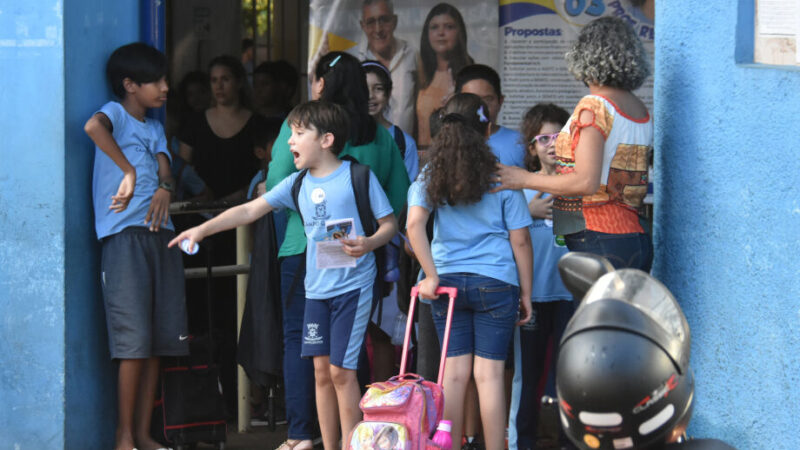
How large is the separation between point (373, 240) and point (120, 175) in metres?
1.32

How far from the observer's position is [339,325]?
4.80m

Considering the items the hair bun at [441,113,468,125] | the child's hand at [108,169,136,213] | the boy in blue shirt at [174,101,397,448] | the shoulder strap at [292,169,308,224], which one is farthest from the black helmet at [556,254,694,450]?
the child's hand at [108,169,136,213]

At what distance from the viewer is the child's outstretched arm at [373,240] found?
4.68m

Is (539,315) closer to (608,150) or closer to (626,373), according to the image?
(608,150)

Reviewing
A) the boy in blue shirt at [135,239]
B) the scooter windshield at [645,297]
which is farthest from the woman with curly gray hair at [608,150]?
the scooter windshield at [645,297]

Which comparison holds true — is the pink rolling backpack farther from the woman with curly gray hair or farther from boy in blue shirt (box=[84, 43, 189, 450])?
boy in blue shirt (box=[84, 43, 189, 450])

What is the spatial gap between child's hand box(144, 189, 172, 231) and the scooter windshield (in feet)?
12.3

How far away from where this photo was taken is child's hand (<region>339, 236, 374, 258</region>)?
4668 millimetres

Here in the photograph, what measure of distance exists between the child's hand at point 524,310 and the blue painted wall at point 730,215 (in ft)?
2.21

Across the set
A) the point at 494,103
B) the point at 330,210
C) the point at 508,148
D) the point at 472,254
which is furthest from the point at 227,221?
the point at 494,103

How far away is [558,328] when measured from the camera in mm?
5070

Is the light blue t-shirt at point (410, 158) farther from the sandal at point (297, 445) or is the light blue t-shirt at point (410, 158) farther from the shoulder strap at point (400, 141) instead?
the sandal at point (297, 445)

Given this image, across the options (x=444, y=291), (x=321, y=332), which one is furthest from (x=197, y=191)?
(x=444, y=291)

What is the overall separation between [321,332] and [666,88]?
1.86 m
